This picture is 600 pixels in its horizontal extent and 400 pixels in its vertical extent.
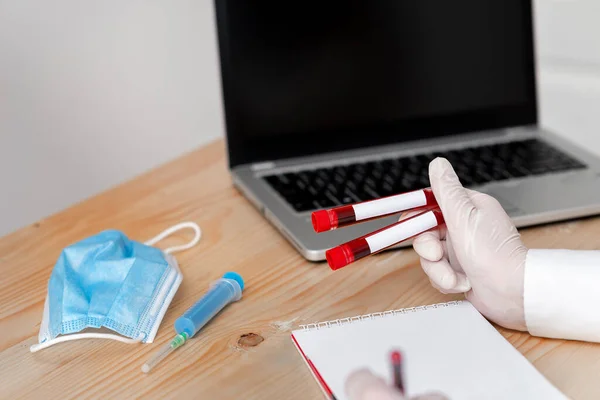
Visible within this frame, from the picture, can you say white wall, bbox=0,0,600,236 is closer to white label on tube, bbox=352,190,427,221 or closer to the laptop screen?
the laptop screen

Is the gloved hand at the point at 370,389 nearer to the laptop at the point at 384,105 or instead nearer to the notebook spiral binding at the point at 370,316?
the notebook spiral binding at the point at 370,316

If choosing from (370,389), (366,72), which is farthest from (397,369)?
(366,72)

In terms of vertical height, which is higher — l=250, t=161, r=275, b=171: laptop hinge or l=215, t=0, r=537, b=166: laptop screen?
l=215, t=0, r=537, b=166: laptop screen

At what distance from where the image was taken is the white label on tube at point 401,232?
24.2 inches

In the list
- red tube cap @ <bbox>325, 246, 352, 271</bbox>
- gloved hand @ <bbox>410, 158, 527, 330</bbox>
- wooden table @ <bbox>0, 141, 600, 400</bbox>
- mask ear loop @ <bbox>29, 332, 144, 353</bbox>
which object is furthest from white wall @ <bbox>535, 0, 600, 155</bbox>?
mask ear loop @ <bbox>29, 332, 144, 353</bbox>

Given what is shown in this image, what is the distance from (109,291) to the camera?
0.65m

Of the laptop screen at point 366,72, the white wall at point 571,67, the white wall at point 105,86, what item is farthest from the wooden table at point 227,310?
the white wall at point 571,67

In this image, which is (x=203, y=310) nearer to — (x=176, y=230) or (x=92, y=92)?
(x=176, y=230)

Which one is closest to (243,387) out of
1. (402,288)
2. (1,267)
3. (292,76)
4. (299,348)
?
(299,348)

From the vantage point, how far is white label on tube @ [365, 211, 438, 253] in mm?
615

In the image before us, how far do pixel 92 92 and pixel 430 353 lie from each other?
0.98 meters

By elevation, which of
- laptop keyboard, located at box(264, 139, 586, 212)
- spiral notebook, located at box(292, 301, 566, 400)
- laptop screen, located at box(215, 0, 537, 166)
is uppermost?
laptop screen, located at box(215, 0, 537, 166)

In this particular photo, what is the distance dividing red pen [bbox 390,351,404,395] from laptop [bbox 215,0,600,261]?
38cm

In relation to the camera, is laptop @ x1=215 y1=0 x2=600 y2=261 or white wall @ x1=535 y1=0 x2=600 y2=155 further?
white wall @ x1=535 y1=0 x2=600 y2=155
